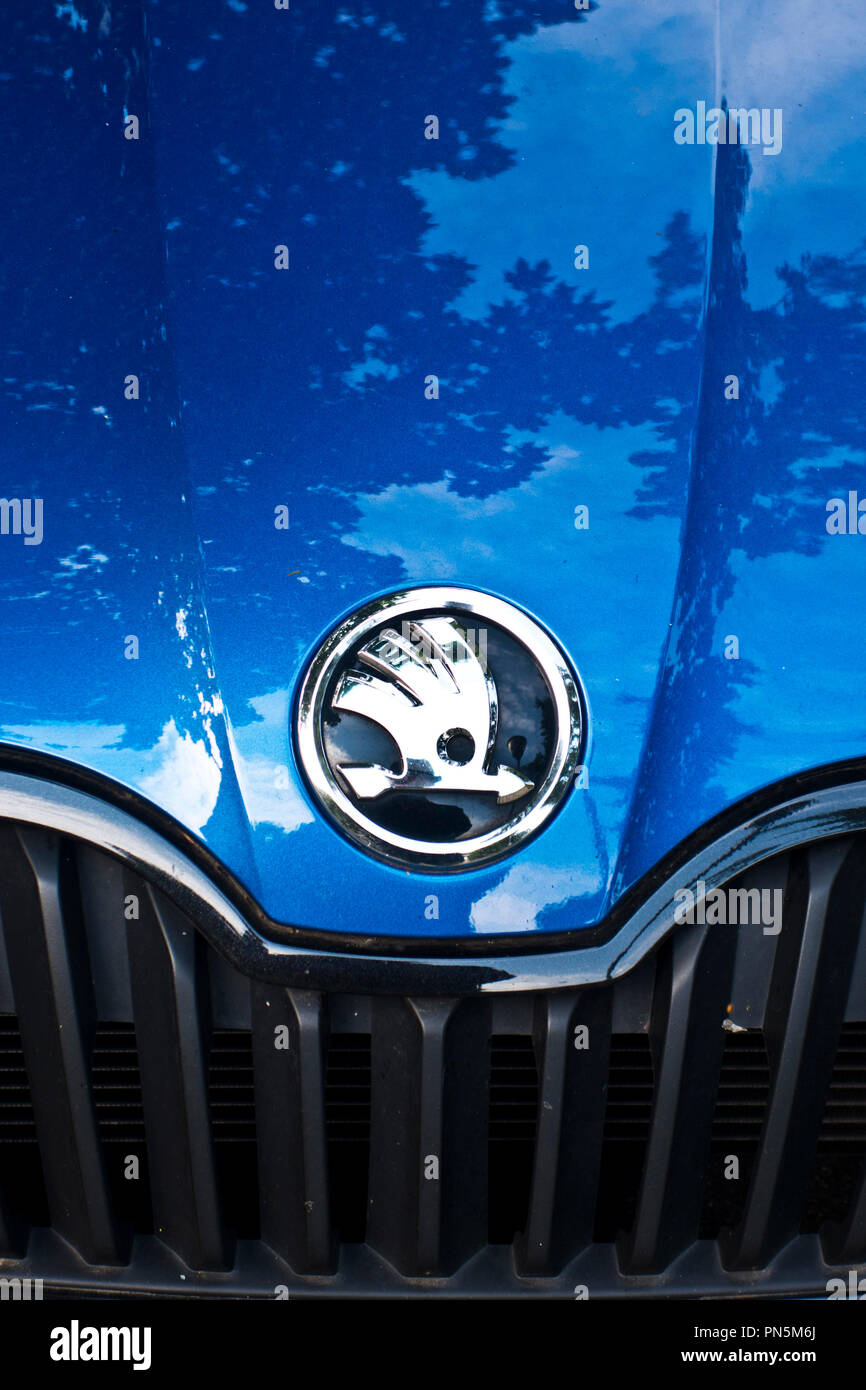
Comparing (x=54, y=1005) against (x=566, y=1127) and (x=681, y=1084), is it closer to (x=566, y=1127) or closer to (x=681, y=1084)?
(x=566, y=1127)

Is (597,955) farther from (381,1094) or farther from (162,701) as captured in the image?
(162,701)

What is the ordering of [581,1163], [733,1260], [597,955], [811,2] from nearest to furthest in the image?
[597,955] → [581,1163] → [733,1260] → [811,2]

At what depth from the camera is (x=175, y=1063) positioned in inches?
57.0

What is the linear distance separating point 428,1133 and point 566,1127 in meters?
0.18

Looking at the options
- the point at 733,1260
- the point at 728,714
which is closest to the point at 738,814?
the point at 728,714

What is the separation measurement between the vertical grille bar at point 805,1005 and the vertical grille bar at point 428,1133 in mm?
371

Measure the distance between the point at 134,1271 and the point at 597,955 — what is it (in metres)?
0.80

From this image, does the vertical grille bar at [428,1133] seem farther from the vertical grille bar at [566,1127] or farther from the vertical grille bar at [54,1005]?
the vertical grille bar at [54,1005]

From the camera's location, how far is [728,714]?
1410mm

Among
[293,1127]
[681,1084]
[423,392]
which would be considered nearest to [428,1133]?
[293,1127]

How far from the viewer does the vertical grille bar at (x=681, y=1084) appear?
55.8 inches

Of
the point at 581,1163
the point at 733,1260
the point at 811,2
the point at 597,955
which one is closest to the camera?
the point at 597,955

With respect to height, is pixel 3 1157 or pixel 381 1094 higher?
pixel 381 1094
